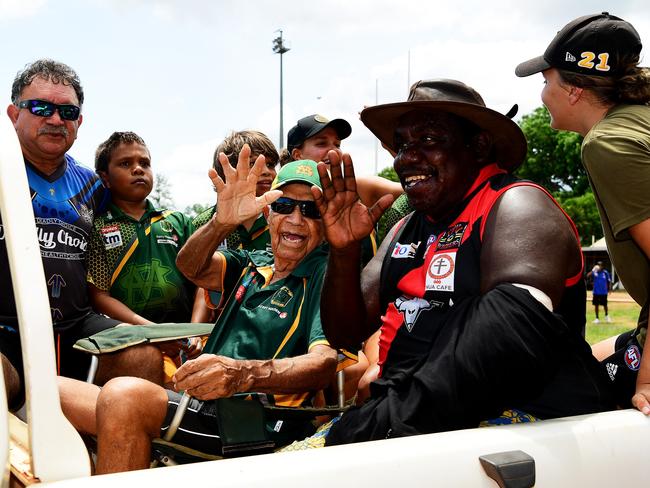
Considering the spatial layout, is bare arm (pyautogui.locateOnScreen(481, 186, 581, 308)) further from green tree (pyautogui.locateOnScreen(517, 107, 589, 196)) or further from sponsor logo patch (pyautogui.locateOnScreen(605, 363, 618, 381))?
green tree (pyautogui.locateOnScreen(517, 107, 589, 196))

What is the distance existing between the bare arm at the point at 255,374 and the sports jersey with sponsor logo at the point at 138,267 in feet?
4.94

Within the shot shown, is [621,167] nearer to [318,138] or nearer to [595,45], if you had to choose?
[595,45]

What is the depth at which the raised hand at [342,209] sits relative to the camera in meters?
2.44

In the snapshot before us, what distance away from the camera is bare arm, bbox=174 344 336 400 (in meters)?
2.09

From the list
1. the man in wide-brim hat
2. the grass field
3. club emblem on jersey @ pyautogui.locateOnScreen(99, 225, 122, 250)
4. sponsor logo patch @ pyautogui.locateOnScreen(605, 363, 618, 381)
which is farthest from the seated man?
the grass field

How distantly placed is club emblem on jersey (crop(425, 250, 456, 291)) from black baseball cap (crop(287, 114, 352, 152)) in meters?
2.44

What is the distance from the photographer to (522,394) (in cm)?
184

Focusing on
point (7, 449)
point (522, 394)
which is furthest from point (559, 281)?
point (7, 449)

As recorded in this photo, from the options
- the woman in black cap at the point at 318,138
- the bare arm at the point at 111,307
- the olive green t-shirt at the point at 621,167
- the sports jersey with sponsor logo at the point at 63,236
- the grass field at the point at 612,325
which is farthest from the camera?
the grass field at the point at 612,325

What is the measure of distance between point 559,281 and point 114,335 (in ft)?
5.51

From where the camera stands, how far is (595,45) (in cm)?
226

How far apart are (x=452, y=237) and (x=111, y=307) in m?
2.16

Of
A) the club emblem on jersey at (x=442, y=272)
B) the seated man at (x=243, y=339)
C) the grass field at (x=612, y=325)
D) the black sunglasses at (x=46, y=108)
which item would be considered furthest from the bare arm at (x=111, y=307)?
the grass field at (x=612, y=325)

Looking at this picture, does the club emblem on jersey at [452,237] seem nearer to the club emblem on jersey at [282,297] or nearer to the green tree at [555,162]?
the club emblem on jersey at [282,297]
